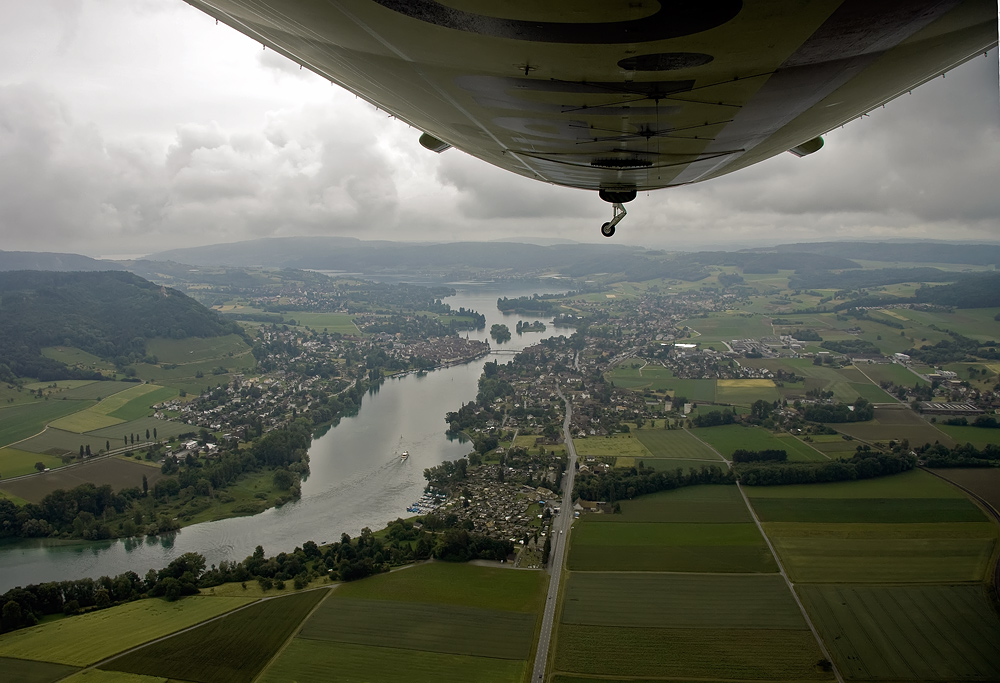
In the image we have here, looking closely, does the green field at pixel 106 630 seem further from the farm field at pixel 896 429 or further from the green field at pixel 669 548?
the farm field at pixel 896 429

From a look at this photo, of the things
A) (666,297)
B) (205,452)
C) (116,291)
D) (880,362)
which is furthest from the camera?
(666,297)

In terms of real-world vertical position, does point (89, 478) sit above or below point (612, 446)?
below

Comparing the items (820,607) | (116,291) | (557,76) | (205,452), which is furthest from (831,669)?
(116,291)

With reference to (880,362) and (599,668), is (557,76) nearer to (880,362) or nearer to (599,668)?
(599,668)

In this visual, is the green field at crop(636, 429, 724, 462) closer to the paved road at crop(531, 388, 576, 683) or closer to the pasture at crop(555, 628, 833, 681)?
the paved road at crop(531, 388, 576, 683)

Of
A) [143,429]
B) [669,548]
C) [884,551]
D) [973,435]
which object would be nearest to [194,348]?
[143,429]

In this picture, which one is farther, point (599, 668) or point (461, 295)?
point (461, 295)

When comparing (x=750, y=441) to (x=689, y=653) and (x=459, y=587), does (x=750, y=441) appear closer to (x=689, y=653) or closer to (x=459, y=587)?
(x=689, y=653)
